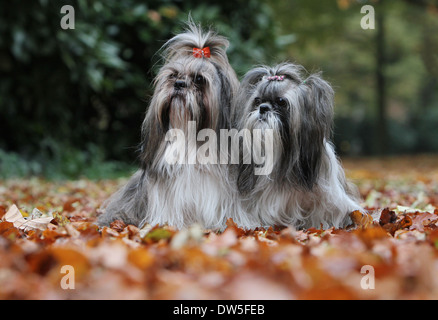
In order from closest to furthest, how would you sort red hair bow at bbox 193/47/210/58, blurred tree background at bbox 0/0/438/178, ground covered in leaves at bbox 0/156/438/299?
ground covered in leaves at bbox 0/156/438/299, red hair bow at bbox 193/47/210/58, blurred tree background at bbox 0/0/438/178

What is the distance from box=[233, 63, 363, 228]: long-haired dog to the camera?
11.3ft

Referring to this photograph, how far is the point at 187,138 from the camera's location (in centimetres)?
358

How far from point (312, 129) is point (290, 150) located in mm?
208

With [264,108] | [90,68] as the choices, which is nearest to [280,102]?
[264,108]

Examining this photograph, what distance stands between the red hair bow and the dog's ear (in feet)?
2.40

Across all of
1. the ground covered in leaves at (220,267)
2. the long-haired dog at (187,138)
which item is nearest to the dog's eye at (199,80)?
the long-haired dog at (187,138)

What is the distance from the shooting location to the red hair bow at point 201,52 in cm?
369

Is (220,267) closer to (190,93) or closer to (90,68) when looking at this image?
(190,93)

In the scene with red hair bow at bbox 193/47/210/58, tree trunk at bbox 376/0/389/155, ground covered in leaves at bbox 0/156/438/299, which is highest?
tree trunk at bbox 376/0/389/155

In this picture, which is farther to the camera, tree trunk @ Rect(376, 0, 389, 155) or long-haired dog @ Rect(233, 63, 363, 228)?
tree trunk @ Rect(376, 0, 389, 155)

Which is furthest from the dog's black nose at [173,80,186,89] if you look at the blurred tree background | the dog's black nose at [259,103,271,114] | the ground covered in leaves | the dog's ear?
the blurred tree background

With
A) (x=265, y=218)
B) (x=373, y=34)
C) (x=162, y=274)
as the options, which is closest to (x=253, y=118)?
(x=265, y=218)

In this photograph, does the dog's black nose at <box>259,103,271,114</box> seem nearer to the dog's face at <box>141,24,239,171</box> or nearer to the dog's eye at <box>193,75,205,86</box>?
the dog's face at <box>141,24,239,171</box>
